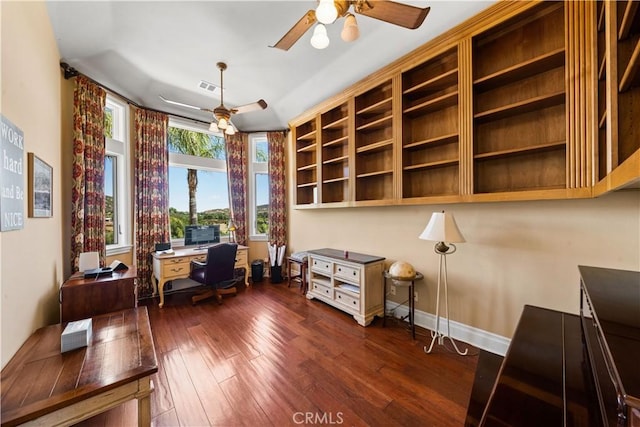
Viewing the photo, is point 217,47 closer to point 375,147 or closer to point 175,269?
point 375,147

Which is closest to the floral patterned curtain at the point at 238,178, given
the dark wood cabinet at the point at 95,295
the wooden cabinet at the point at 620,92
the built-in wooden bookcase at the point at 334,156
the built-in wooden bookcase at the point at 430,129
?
the built-in wooden bookcase at the point at 334,156

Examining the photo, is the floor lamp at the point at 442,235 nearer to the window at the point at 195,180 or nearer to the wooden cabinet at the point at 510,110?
the wooden cabinet at the point at 510,110

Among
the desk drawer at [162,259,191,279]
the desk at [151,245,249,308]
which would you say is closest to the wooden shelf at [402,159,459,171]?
the desk at [151,245,249,308]

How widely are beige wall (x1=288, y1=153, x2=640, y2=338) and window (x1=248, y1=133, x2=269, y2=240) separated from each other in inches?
110

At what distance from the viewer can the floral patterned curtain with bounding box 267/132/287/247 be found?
15.4 ft

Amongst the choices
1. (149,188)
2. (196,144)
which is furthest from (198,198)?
(196,144)

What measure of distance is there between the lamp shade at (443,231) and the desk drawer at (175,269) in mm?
3404

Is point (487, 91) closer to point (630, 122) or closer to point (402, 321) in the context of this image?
point (630, 122)

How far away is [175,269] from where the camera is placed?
11.5 ft

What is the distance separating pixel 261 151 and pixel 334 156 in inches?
74.8

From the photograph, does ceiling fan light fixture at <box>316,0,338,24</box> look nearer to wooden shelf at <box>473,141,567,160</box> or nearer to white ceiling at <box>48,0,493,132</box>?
white ceiling at <box>48,0,493,132</box>

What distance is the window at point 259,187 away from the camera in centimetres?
489

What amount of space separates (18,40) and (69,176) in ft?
5.46

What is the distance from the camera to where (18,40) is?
5.08ft
